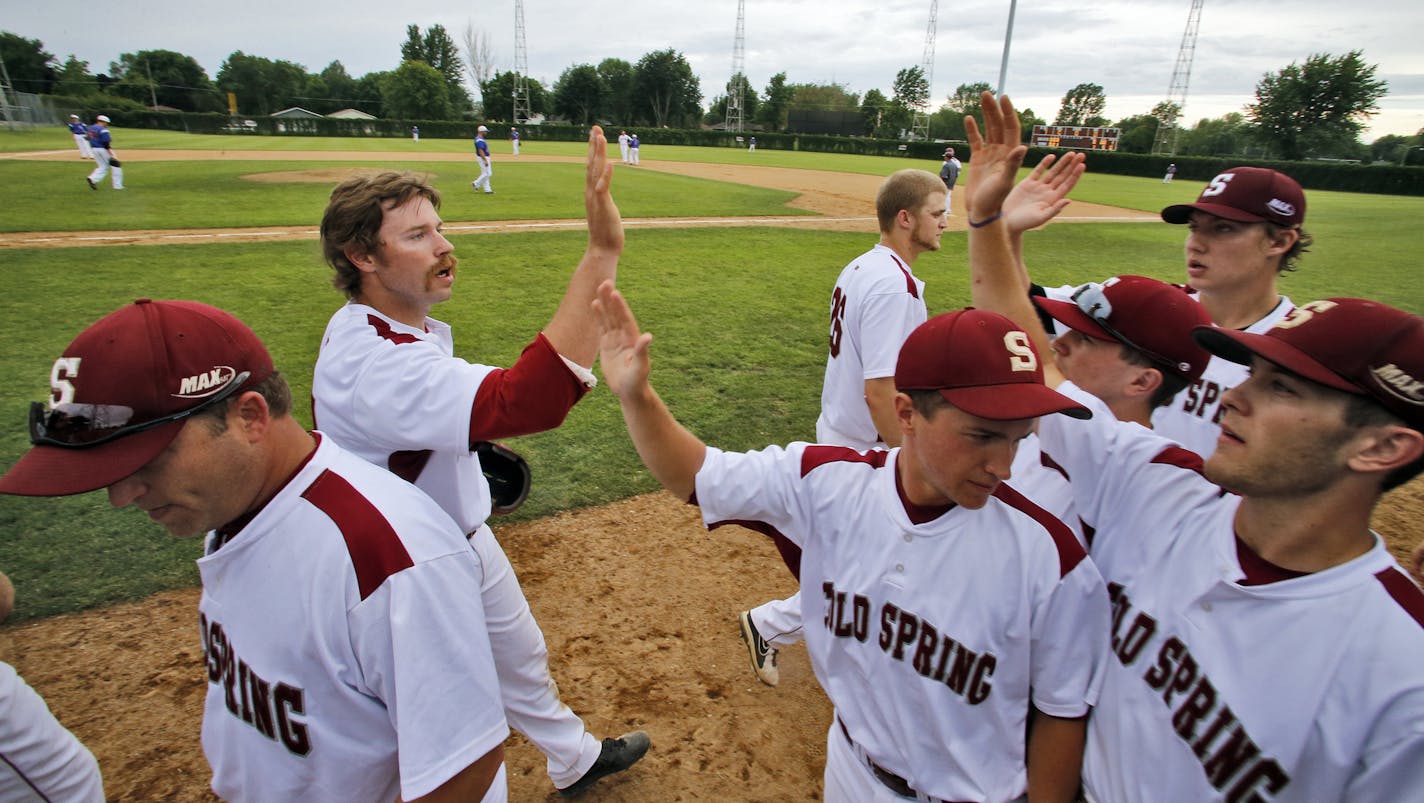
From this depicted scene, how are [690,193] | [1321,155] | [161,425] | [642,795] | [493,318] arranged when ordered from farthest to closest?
[1321,155] < [690,193] < [493,318] < [642,795] < [161,425]

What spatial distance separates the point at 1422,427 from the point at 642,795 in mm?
3050

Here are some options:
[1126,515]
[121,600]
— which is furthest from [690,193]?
[1126,515]

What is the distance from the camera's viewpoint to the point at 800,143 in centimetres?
6125

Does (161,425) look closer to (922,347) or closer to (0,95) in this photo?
(922,347)

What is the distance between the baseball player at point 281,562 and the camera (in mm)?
1498

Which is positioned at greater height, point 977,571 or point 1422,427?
point 1422,427

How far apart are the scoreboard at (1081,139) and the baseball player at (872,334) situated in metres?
57.1

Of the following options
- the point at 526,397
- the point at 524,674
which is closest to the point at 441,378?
the point at 526,397

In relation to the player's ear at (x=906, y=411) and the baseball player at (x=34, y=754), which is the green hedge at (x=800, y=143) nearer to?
the player's ear at (x=906, y=411)

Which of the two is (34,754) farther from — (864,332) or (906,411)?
(864,332)

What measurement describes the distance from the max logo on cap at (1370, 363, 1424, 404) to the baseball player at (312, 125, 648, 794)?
2.00 metres

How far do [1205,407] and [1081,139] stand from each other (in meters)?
64.6

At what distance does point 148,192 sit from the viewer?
1872 cm

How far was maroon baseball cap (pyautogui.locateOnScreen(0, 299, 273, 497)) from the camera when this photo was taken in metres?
1.48
